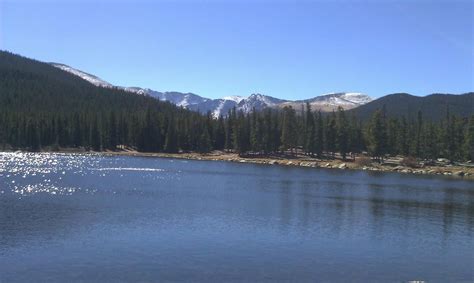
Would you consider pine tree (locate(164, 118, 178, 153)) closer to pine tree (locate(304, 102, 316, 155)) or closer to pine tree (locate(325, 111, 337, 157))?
pine tree (locate(304, 102, 316, 155))

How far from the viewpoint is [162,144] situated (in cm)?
19450

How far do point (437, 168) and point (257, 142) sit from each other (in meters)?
60.1

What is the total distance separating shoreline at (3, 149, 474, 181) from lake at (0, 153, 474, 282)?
55068mm

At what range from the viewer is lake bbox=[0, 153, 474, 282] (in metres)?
30.6

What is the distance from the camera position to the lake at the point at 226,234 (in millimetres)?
30625

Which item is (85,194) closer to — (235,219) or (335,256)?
(235,219)

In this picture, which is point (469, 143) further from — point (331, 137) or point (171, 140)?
point (171, 140)

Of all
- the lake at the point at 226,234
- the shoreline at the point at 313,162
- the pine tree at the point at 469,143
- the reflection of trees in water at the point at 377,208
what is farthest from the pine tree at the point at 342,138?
the lake at the point at 226,234

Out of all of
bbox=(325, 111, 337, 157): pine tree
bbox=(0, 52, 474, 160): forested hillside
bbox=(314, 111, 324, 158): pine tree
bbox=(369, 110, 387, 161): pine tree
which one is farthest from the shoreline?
bbox=(325, 111, 337, 157): pine tree

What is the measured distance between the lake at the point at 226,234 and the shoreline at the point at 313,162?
55.1 meters

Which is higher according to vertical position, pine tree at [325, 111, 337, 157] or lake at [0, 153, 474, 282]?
pine tree at [325, 111, 337, 157]

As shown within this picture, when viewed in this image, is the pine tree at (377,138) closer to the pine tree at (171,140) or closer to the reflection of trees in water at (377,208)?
the reflection of trees in water at (377,208)

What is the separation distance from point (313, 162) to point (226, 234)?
112 metres

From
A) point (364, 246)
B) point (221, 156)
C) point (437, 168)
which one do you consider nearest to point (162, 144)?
point (221, 156)
